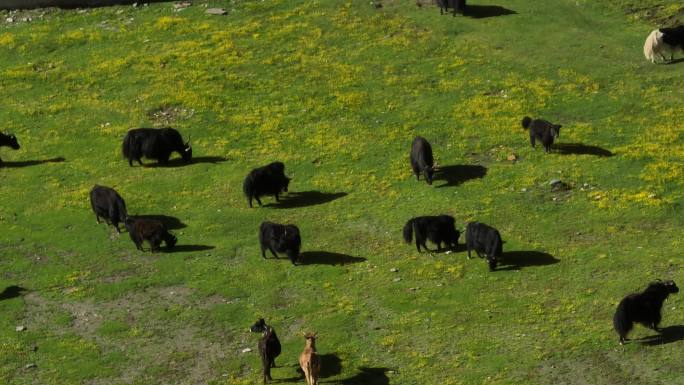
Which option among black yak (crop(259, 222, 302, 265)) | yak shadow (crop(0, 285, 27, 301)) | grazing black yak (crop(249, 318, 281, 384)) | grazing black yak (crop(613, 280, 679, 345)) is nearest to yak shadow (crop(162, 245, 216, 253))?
black yak (crop(259, 222, 302, 265))

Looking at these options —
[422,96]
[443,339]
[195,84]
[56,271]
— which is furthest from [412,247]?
[195,84]

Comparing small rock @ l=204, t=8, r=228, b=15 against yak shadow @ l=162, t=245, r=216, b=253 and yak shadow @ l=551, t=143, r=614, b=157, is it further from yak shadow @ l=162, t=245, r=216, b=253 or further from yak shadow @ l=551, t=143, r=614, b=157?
yak shadow @ l=162, t=245, r=216, b=253

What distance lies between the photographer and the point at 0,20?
55875mm

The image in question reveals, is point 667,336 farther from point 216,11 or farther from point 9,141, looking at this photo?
point 216,11

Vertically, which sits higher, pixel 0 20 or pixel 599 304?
pixel 0 20

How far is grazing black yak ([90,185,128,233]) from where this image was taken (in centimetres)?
3728

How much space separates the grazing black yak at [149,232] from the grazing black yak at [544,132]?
11271 millimetres

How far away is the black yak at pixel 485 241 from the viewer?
32.8 m

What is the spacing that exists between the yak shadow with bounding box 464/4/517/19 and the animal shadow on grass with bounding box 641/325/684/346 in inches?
1002

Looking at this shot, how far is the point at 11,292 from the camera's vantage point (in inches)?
1337

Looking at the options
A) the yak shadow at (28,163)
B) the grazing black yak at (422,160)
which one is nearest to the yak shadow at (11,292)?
the yak shadow at (28,163)

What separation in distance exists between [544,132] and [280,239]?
1002 cm

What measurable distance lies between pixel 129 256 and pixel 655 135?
Result: 628 inches

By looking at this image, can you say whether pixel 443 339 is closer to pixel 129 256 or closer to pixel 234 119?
pixel 129 256
